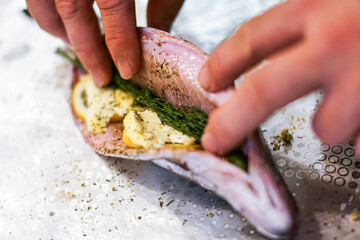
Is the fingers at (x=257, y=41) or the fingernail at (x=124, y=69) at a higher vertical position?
the fingers at (x=257, y=41)

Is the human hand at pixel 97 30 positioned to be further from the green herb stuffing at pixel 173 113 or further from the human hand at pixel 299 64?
the human hand at pixel 299 64

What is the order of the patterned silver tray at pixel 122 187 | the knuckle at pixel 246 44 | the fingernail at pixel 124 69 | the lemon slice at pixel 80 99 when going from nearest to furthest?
the knuckle at pixel 246 44
the patterned silver tray at pixel 122 187
the fingernail at pixel 124 69
the lemon slice at pixel 80 99

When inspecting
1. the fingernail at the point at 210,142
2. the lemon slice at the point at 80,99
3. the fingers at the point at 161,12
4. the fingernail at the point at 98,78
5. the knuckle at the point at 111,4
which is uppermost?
the knuckle at the point at 111,4

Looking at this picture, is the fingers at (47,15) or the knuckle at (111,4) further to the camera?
the fingers at (47,15)

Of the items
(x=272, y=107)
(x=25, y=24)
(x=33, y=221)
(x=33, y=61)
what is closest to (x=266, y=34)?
(x=272, y=107)

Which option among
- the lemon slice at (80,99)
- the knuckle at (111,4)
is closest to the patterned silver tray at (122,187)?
the lemon slice at (80,99)

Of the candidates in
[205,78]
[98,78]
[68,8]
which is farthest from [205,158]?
[68,8]
